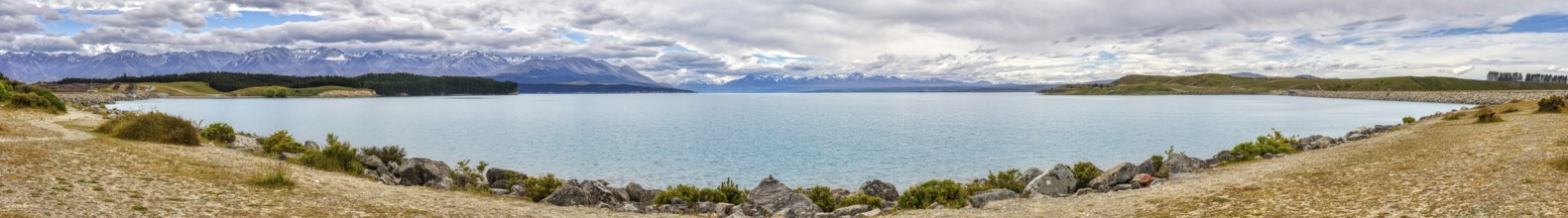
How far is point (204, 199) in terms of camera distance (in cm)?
1530

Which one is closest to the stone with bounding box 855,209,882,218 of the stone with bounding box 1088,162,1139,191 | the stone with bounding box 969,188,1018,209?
the stone with bounding box 969,188,1018,209

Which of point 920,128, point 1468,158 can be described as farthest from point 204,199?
point 920,128

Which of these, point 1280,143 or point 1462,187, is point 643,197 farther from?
point 1280,143

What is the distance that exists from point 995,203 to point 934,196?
6.96 ft

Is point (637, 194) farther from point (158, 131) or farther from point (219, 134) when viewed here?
point (219, 134)

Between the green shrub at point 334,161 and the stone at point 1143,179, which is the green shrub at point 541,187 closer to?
Result: the green shrub at point 334,161

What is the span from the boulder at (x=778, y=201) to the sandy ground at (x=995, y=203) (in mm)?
2735

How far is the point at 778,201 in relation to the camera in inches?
843

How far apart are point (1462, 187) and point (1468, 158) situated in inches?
332

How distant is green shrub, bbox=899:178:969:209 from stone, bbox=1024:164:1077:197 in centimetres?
196

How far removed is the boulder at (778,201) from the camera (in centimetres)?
2009

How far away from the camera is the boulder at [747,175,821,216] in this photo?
65.9ft

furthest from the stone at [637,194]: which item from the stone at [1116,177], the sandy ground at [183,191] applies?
the stone at [1116,177]

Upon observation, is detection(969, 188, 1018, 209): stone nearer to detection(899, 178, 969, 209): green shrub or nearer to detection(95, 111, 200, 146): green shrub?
detection(899, 178, 969, 209): green shrub
